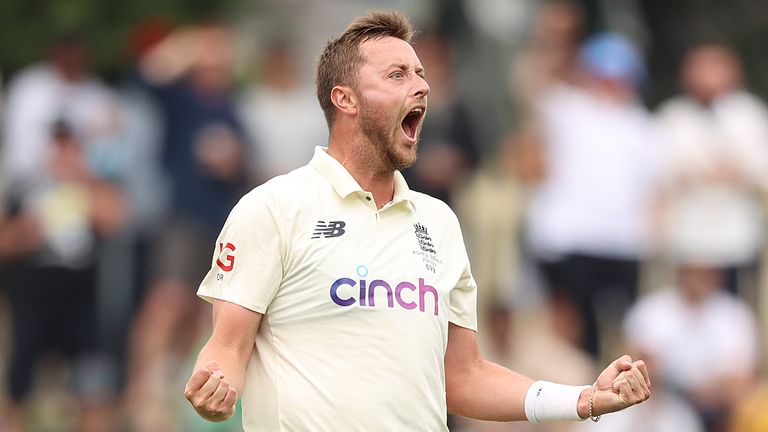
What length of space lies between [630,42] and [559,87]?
241cm

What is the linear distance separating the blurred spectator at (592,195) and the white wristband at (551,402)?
648 centimetres

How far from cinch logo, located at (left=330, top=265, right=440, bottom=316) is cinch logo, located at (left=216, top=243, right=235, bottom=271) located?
1.29 ft

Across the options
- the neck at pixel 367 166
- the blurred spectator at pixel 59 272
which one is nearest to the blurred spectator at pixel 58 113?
the blurred spectator at pixel 59 272

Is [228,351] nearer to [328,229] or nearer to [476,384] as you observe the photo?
[328,229]

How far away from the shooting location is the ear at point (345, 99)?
684cm

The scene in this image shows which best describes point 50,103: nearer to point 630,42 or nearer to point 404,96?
point 630,42

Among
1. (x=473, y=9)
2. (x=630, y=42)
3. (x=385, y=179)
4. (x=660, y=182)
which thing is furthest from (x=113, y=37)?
(x=385, y=179)

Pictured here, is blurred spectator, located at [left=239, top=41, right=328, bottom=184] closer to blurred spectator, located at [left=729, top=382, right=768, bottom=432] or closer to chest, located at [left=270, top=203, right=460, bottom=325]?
blurred spectator, located at [left=729, top=382, right=768, bottom=432]

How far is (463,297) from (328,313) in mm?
737

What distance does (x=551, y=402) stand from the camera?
6.86 meters

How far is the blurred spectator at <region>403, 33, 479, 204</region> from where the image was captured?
13680 millimetres

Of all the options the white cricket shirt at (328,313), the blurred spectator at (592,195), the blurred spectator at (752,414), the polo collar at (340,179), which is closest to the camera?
the white cricket shirt at (328,313)

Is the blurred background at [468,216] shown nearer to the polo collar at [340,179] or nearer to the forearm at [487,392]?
the forearm at [487,392]

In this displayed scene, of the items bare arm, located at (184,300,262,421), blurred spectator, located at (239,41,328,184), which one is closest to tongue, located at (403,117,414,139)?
bare arm, located at (184,300,262,421)
